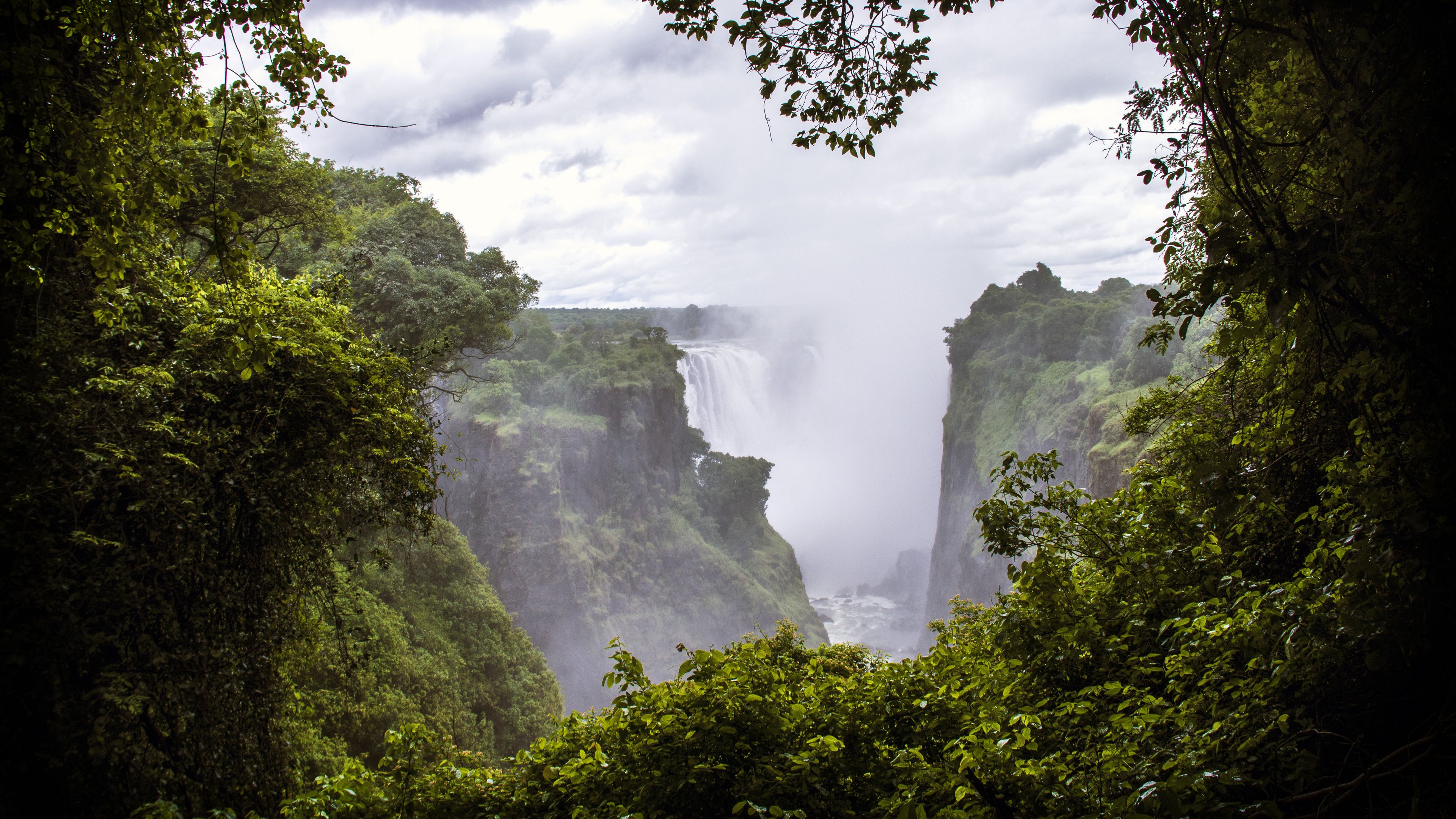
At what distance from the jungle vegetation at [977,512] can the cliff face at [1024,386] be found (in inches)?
889

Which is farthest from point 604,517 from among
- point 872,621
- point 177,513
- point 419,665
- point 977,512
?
point 977,512

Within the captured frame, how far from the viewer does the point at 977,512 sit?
15.1ft

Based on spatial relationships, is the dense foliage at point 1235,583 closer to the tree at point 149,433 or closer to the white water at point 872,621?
the tree at point 149,433

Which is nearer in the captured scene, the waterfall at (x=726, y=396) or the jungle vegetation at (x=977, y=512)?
the jungle vegetation at (x=977, y=512)

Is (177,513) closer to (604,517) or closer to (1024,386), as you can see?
(604,517)

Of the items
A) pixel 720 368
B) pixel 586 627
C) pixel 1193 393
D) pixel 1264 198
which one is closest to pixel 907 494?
pixel 720 368

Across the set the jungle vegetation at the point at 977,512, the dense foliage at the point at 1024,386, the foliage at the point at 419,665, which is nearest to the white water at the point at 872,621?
the dense foliage at the point at 1024,386

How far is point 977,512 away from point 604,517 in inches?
1183

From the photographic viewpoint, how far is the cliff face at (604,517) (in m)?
29.5

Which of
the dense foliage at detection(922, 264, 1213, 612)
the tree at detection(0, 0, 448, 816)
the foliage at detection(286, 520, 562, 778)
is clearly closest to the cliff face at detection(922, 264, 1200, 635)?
the dense foliage at detection(922, 264, 1213, 612)

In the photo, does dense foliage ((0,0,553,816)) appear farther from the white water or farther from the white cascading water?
the white water

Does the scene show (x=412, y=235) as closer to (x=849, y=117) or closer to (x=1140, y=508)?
(x=849, y=117)

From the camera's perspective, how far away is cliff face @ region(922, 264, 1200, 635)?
92.5 feet

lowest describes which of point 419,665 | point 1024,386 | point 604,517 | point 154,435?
point 419,665
